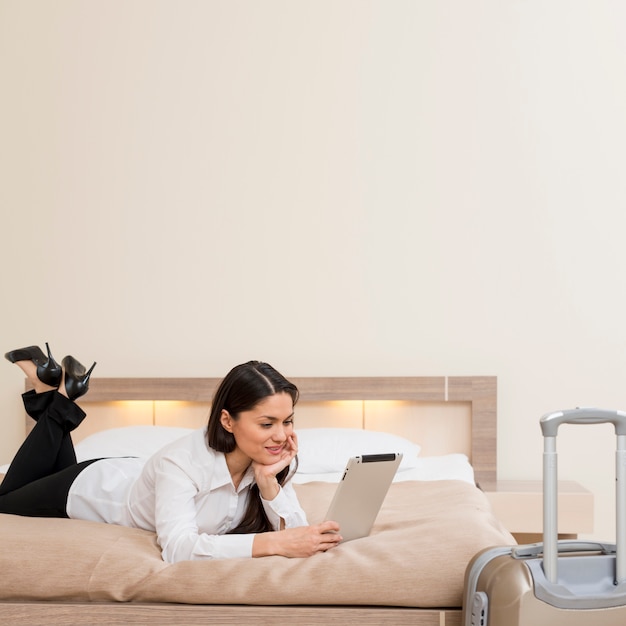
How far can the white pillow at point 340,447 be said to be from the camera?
3133 mm

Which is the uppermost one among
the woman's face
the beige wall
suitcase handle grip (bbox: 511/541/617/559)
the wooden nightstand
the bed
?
the beige wall

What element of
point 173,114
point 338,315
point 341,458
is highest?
point 173,114

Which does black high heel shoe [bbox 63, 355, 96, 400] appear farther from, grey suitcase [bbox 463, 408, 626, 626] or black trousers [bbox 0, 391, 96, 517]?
grey suitcase [bbox 463, 408, 626, 626]

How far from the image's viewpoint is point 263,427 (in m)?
1.86

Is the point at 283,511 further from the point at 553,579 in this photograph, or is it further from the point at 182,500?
the point at 553,579

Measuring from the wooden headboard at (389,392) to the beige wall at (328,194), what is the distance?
110 mm

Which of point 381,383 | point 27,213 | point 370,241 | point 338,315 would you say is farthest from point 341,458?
point 27,213

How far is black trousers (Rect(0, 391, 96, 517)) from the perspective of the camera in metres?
2.21

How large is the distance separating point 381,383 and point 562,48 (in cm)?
174

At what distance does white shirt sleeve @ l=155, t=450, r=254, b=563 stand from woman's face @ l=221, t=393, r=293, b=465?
0.49 feet

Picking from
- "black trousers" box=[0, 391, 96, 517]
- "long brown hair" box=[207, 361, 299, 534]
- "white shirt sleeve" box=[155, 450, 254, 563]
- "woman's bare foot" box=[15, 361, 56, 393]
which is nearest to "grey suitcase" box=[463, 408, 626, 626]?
"white shirt sleeve" box=[155, 450, 254, 563]

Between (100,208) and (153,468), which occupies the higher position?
(100,208)

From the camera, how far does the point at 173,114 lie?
3891 millimetres

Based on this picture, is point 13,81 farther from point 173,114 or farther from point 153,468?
point 153,468
